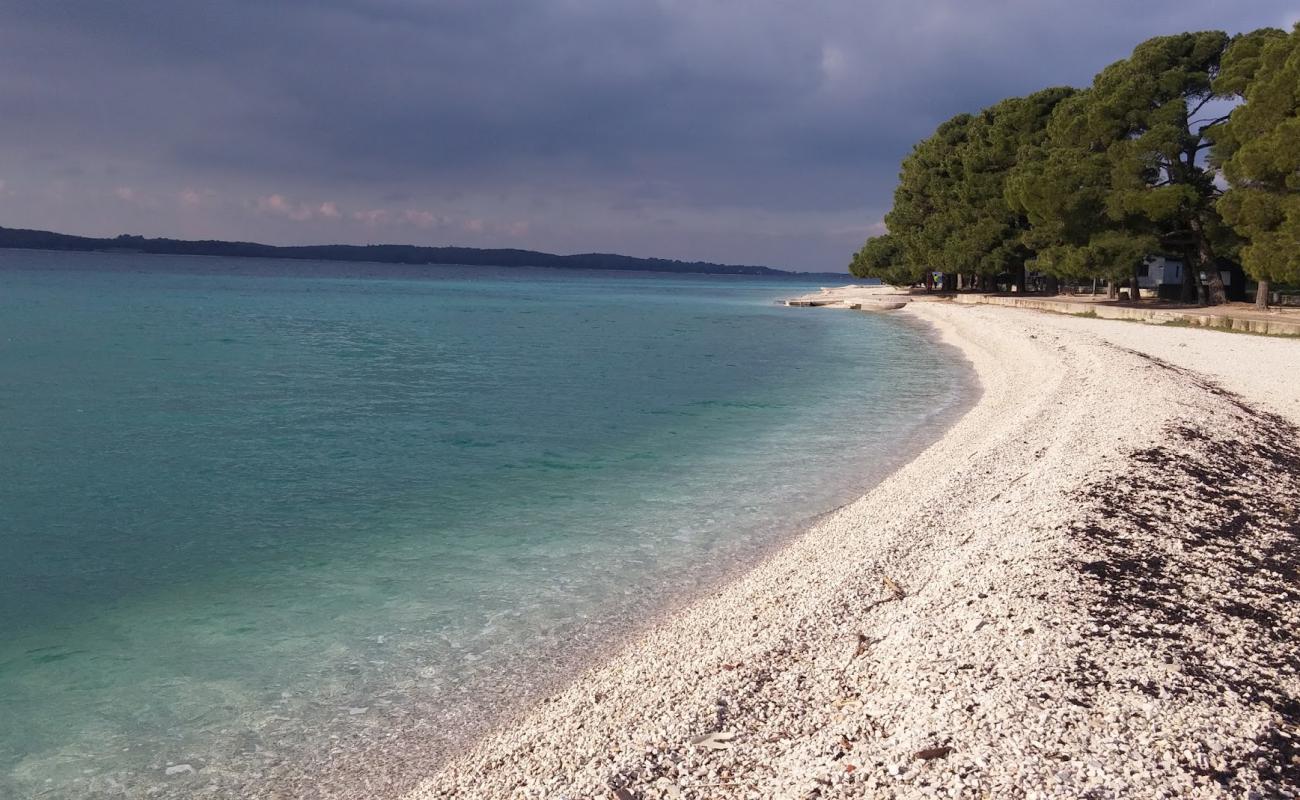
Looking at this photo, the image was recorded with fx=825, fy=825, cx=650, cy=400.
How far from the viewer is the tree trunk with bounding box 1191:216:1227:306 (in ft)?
139

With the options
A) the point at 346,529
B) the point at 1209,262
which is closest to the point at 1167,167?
the point at 1209,262

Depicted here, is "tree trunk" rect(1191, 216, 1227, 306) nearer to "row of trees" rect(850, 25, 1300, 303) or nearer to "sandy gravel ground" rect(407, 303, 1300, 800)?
"row of trees" rect(850, 25, 1300, 303)

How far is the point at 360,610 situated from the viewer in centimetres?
877

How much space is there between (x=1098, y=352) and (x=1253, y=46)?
26.6 metres

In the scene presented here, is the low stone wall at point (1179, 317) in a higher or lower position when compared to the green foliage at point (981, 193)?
lower

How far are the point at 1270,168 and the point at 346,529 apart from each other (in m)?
38.7

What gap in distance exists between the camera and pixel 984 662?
216 inches

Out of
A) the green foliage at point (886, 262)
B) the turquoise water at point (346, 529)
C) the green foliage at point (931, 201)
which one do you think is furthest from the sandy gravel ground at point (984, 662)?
the green foliage at point (886, 262)

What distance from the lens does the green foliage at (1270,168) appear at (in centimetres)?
3219

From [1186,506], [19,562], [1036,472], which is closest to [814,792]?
[1186,506]

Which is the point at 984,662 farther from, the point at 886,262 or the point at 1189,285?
the point at 886,262

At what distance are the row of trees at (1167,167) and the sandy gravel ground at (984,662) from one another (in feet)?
96.1

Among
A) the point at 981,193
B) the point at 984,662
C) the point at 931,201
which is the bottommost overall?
the point at 984,662

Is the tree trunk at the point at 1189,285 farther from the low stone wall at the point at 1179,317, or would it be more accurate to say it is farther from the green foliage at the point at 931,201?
the green foliage at the point at 931,201
